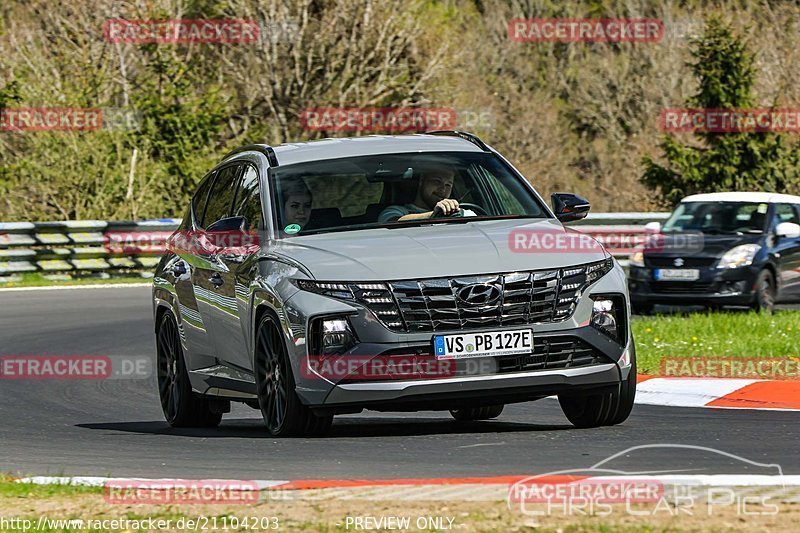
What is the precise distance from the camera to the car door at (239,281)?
30.5 ft

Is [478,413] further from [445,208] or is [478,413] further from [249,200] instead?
[249,200]

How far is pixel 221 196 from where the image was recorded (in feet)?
35.0

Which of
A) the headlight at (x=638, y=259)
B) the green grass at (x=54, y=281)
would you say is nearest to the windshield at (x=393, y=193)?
the headlight at (x=638, y=259)

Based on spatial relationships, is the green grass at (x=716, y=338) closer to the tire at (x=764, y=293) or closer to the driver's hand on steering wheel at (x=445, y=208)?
the tire at (x=764, y=293)

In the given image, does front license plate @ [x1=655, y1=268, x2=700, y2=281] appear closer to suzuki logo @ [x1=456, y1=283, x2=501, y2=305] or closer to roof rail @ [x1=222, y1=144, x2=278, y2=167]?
roof rail @ [x1=222, y1=144, x2=278, y2=167]

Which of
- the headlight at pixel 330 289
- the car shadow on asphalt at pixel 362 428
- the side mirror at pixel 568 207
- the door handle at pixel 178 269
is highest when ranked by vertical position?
the side mirror at pixel 568 207

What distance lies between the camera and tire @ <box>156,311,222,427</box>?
1076 centimetres

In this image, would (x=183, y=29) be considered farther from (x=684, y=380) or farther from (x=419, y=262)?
(x=419, y=262)

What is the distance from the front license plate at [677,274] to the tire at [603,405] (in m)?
11.0

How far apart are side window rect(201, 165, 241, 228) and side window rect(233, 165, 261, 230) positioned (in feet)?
0.65

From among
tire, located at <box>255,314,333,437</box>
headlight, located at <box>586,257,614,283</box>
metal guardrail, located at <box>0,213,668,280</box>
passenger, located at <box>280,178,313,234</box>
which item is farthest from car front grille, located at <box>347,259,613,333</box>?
metal guardrail, located at <box>0,213,668,280</box>

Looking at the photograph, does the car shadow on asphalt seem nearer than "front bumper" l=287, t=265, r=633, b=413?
No

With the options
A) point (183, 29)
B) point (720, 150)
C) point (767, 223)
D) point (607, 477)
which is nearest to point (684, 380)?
point (607, 477)

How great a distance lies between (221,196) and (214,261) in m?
0.80
